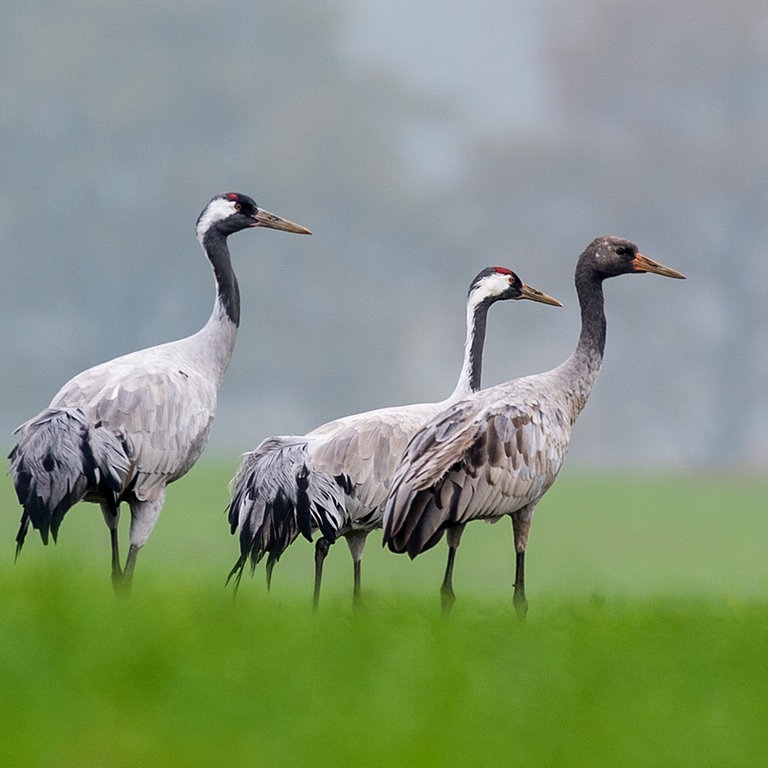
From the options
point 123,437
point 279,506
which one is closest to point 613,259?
point 279,506

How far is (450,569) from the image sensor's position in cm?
888

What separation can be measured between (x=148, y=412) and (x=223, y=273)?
2076mm

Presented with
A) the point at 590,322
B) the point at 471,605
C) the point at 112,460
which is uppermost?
the point at 590,322

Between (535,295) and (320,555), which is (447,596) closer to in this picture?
(320,555)

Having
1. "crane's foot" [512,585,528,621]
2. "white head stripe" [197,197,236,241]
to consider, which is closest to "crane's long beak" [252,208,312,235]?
"white head stripe" [197,197,236,241]

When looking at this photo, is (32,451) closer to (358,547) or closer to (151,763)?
(358,547)

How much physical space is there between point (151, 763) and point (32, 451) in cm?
621

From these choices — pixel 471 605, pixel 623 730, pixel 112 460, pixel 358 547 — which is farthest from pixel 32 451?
pixel 623 730

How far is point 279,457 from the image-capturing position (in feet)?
32.4

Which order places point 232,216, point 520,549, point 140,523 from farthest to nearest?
1. point 232,216
2. point 140,523
3. point 520,549

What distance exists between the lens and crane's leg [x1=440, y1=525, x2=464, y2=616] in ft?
28.8

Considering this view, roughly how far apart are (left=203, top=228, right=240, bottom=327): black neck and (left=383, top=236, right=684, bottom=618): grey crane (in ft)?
9.40

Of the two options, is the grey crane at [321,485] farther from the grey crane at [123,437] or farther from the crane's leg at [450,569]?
the crane's leg at [450,569]

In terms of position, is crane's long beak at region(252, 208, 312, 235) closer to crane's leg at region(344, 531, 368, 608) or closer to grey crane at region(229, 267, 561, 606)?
grey crane at region(229, 267, 561, 606)
